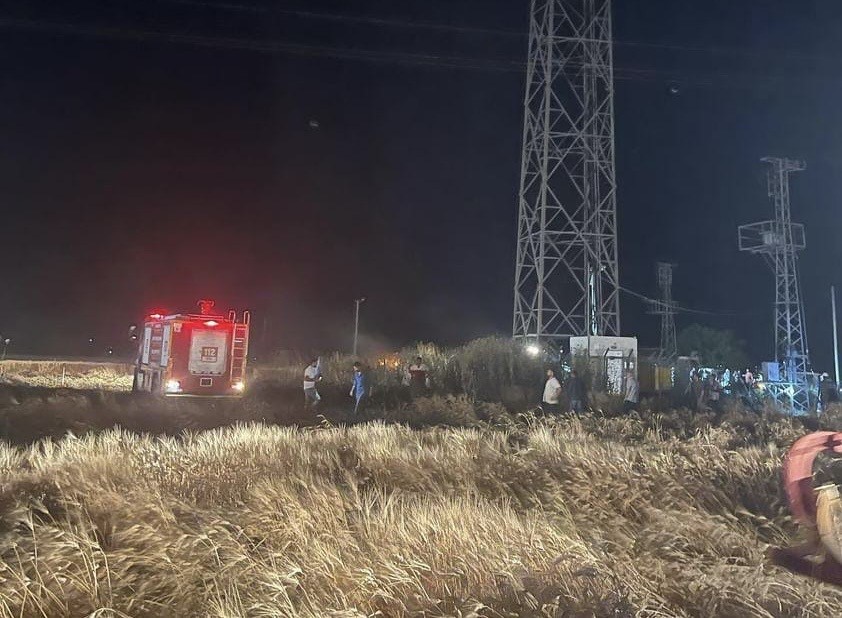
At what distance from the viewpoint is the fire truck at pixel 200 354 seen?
62.8 ft

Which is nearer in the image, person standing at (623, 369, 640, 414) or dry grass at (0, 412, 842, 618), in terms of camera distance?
dry grass at (0, 412, 842, 618)

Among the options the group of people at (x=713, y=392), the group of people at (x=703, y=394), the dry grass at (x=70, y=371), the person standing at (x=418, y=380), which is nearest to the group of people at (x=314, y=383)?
the person standing at (x=418, y=380)

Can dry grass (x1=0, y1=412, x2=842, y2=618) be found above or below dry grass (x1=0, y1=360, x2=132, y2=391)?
below

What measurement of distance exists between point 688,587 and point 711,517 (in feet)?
4.58

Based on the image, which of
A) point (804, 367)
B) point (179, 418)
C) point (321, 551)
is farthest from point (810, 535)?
point (804, 367)

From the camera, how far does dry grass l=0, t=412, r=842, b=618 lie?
338 centimetres

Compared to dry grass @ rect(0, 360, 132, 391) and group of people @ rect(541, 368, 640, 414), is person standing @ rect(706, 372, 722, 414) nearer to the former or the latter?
group of people @ rect(541, 368, 640, 414)

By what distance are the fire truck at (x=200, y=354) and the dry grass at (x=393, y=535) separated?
12.4 m

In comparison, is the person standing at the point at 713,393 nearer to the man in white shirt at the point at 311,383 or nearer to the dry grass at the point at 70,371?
the man in white shirt at the point at 311,383

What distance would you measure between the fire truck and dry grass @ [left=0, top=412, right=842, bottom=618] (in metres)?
12.4

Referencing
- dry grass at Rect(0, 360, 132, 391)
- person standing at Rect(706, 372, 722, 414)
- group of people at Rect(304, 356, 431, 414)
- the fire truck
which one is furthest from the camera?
dry grass at Rect(0, 360, 132, 391)

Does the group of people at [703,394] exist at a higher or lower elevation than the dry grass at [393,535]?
higher

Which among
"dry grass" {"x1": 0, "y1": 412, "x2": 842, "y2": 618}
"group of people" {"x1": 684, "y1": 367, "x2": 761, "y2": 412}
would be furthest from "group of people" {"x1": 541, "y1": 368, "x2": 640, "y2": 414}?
"dry grass" {"x1": 0, "y1": 412, "x2": 842, "y2": 618}

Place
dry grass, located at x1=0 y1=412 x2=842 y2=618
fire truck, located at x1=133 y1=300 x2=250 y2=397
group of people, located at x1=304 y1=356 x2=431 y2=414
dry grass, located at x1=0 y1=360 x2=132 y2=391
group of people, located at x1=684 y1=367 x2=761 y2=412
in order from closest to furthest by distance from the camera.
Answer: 1. dry grass, located at x1=0 y1=412 x2=842 y2=618
2. group of people, located at x1=304 y1=356 x2=431 y2=414
3. fire truck, located at x1=133 y1=300 x2=250 y2=397
4. group of people, located at x1=684 y1=367 x2=761 y2=412
5. dry grass, located at x1=0 y1=360 x2=132 y2=391
